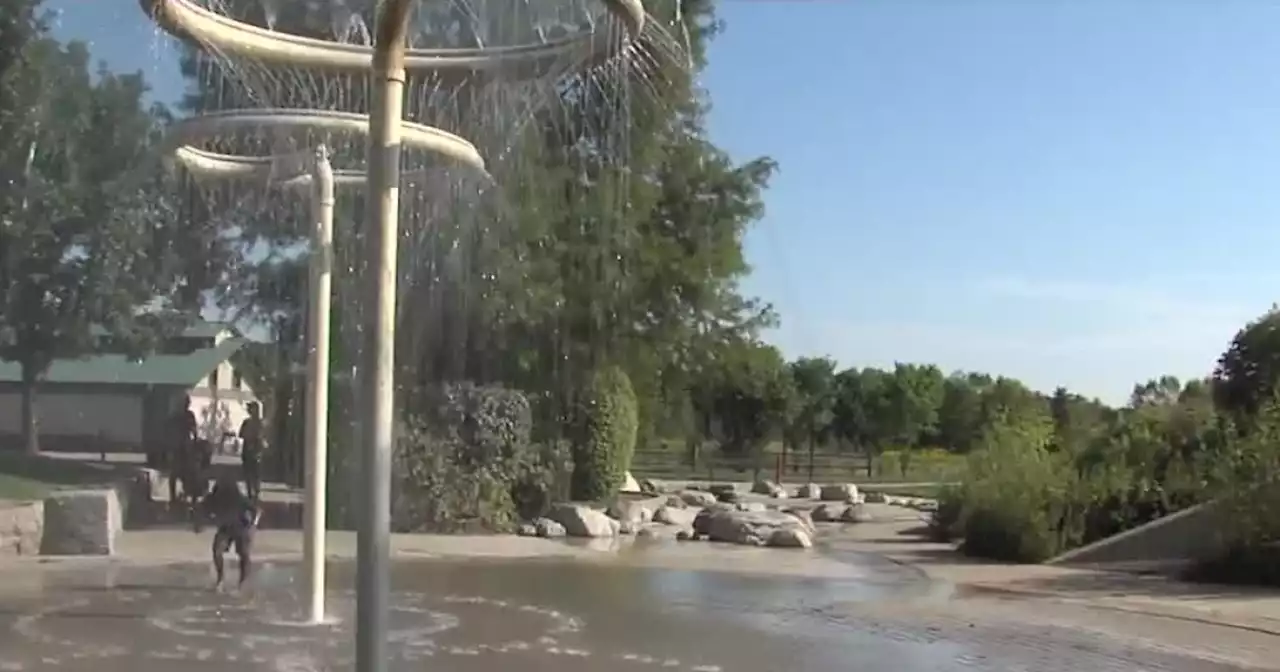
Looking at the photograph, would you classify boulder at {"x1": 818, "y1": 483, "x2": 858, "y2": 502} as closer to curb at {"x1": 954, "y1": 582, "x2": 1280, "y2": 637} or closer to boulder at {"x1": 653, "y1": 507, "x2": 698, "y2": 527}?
boulder at {"x1": 653, "y1": 507, "x2": 698, "y2": 527}

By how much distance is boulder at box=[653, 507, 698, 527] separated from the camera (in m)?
27.4

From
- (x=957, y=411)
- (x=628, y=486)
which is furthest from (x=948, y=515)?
(x=957, y=411)

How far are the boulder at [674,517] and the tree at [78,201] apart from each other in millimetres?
9350

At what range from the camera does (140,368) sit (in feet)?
93.7

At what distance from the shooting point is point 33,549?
1748 cm

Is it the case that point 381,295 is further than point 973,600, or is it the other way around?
point 973,600

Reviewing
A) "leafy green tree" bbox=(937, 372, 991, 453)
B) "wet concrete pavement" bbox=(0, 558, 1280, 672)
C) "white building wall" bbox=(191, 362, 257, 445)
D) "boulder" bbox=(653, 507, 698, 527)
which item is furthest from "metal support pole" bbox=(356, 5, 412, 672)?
"leafy green tree" bbox=(937, 372, 991, 453)

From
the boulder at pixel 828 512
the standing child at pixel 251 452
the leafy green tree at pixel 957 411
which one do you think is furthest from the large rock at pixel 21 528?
the leafy green tree at pixel 957 411

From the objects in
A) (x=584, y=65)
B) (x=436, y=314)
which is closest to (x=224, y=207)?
(x=436, y=314)

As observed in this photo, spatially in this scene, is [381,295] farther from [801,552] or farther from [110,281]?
[110,281]

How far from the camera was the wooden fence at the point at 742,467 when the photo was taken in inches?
1925

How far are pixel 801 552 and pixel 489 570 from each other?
6371 mm

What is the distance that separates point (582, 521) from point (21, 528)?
929cm

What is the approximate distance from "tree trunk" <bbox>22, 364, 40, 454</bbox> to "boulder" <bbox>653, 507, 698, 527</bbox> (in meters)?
11.5
